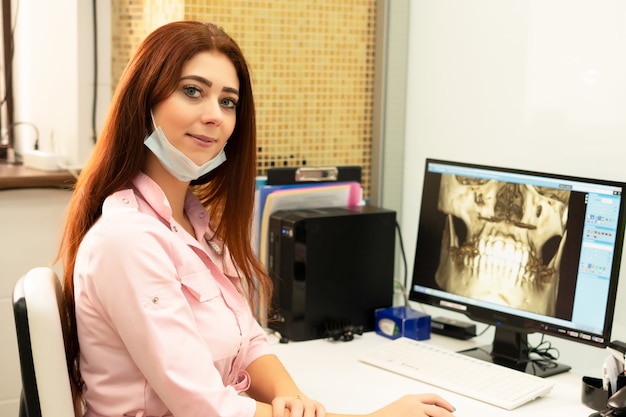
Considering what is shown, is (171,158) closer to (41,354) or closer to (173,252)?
(173,252)

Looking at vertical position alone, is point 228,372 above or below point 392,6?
below

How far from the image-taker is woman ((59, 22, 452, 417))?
54.1 inches

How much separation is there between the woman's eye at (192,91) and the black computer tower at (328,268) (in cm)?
A: 57

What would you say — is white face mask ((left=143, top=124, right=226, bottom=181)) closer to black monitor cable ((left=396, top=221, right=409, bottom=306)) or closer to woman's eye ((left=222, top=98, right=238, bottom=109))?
woman's eye ((left=222, top=98, right=238, bottom=109))

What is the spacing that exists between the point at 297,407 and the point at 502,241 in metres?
0.71

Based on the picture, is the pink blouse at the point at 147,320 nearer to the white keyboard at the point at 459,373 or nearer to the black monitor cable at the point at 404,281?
the white keyboard at the point at 459,373

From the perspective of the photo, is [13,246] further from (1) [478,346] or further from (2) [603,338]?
(2) [603,338]

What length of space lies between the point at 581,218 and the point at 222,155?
0.82 meters

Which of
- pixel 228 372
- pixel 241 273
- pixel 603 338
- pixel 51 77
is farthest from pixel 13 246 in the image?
pixel 603 338

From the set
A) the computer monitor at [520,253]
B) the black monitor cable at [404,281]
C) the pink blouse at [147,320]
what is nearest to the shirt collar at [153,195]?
the pink blouse at [147,320]

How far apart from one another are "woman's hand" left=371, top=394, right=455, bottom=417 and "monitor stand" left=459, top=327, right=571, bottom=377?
1.31ft

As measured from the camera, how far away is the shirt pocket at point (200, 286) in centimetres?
151

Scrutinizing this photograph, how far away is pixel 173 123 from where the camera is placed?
1.55m

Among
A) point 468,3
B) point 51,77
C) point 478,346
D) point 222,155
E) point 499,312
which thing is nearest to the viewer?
point 222,155
